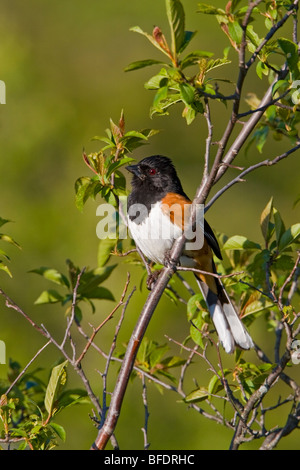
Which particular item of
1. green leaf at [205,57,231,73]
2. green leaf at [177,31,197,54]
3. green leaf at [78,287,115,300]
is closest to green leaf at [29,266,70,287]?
green leaf at [78,287,115,300]

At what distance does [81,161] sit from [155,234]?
3.43 m

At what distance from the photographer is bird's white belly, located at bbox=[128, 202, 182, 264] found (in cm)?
264

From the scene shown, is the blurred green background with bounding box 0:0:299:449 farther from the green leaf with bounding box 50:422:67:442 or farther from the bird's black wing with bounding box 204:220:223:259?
the green leaf with bounding box 50:422:67:442

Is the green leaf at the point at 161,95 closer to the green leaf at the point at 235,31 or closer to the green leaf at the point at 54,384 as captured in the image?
the green leaf at the point at 235,31

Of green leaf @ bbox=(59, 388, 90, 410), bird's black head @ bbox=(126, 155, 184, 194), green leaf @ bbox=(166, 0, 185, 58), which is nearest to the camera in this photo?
green leaf @ bbox=(166, 0, 185, 58)

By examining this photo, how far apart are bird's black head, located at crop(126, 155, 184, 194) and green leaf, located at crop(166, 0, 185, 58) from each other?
A: 3.65 ft

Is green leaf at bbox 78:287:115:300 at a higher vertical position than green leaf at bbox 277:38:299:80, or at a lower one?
lower

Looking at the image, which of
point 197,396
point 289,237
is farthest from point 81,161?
point 197,396

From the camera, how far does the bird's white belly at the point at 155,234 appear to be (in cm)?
264

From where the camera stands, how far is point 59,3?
25.9 ft

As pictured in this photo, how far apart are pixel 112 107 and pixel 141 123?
16.3 inches

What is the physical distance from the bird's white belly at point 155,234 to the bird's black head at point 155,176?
0.63 feet

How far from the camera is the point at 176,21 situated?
1741 millimetres

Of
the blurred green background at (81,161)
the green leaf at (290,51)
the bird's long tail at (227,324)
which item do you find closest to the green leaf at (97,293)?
the bird's long tail at (227,324)
